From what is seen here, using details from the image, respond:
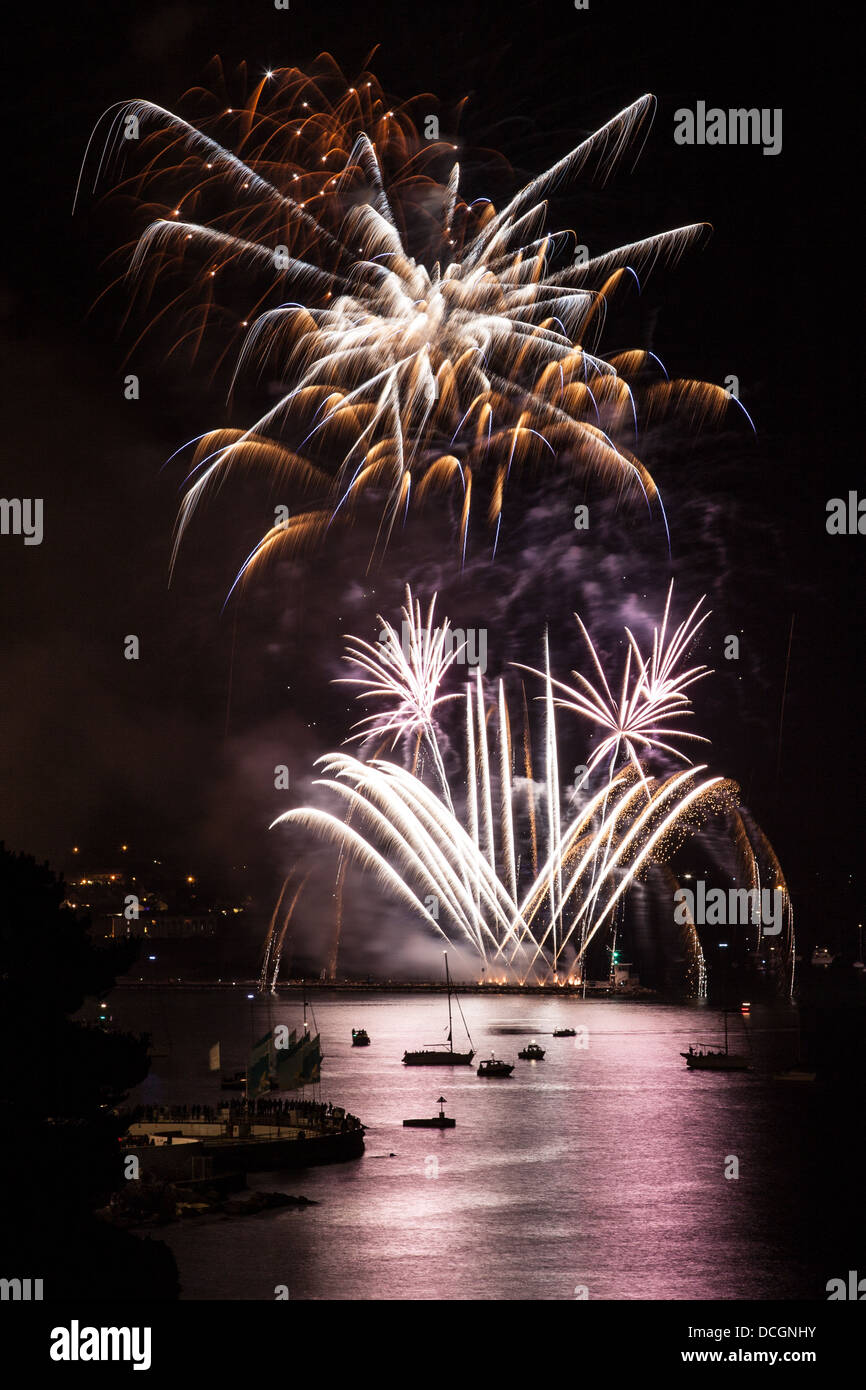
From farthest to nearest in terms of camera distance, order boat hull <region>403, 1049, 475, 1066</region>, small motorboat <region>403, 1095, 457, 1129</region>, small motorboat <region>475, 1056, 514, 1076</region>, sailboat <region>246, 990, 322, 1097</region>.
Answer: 1. boat hull <region>403, 1049, 475, 1066</region>
2. small motorboat <region>475, 1056, 514, 1076</region>
3. small motorboat <region>403, 1095, 457, 1129</region>
4. sailboat <region>246, 990, 322, 1097</region>

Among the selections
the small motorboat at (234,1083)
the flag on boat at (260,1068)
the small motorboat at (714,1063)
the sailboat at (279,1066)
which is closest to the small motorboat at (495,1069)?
the small motorboat at (714,1063)

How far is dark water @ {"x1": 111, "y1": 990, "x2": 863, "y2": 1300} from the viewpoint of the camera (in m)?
40.0

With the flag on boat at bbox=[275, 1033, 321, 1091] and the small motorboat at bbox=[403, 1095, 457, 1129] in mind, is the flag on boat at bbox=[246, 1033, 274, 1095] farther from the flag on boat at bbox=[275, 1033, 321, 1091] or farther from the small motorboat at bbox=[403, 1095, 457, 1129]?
the small motorboat at bbox=[403, 1095, 457, 1129]

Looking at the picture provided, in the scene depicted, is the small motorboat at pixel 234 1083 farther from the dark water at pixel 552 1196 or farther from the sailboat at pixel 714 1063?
the sailboat at pixel 714 1063

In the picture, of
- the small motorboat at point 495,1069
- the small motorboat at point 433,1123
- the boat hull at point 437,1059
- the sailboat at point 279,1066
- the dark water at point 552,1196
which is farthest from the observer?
the boat hull at point 437,1059

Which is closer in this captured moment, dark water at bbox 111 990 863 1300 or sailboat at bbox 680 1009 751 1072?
dark water at bbox 111 990 863 1300

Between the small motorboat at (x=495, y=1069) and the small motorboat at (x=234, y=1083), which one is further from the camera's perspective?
the small motorboat at (x=495, y=1069)

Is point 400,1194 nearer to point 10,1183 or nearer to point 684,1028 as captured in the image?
point 10,1183

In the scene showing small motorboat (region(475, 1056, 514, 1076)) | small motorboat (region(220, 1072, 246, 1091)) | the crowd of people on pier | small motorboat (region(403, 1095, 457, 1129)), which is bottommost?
small motorboat (region(475, 1056, 514, 1076))

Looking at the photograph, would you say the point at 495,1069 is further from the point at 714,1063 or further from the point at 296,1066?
the point at 296,1066

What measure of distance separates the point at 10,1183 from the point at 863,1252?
107 feet

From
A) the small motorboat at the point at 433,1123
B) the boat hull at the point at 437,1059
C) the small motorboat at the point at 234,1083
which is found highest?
the small motorboat at the point at 433,1123

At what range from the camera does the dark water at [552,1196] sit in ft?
131

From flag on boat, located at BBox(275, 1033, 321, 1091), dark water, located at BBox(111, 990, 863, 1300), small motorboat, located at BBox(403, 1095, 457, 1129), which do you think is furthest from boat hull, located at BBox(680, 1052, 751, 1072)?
small motorboat, located at BBox(403, 1095, 457, 1129)
